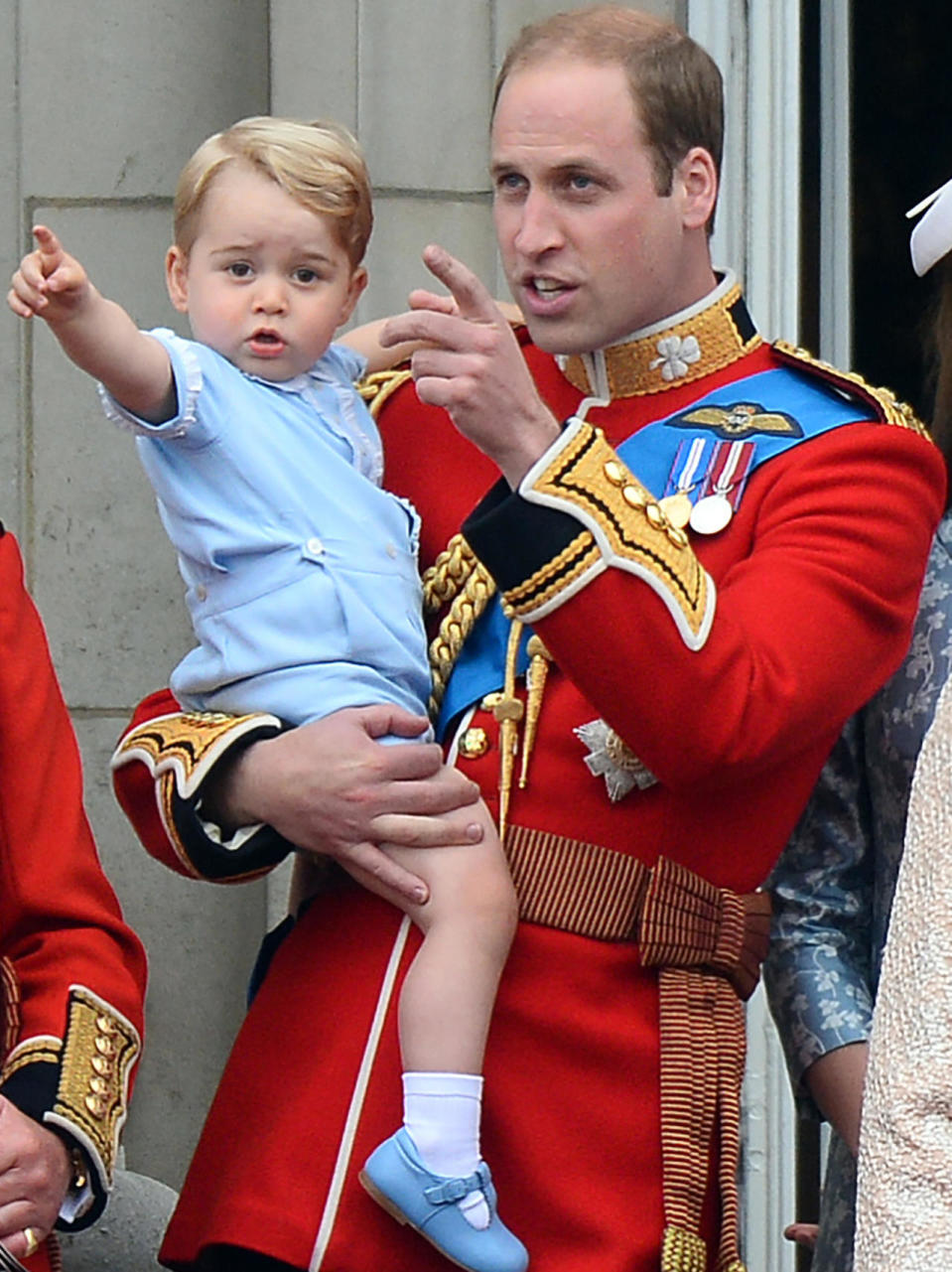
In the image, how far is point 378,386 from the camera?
3.27 m

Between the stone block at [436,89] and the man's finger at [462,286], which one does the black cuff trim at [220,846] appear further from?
the stone block at [436,89]

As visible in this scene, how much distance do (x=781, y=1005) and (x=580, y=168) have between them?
92 cm

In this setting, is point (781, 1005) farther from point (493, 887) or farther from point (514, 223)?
point (514, 223)

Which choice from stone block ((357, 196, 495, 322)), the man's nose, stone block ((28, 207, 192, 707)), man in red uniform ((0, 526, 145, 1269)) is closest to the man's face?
the man's nose

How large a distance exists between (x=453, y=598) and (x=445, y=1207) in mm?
661

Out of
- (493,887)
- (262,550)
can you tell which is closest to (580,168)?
Answer: (262,550)

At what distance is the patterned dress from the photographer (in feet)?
10.1

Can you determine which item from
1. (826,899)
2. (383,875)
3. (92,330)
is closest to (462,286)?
(92,330)

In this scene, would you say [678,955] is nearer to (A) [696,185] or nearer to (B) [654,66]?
(A) [696,185]

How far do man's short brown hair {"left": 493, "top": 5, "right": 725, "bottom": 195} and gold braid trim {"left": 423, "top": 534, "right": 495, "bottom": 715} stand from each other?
429 mm

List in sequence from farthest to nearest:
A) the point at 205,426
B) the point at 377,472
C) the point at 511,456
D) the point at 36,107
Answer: the point at 36,107
the point at 377,472
the point at 205,426
the point at 511,456

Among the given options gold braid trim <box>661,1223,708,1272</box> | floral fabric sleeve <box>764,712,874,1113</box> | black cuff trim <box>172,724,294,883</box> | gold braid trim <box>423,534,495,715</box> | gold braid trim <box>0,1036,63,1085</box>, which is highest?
gold braid trim <box>423,534,495,715</box>

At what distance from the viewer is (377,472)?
124 inches

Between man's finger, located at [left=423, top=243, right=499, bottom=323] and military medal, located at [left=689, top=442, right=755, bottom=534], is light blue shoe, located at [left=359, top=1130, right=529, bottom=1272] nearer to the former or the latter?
military medal, located at [left=689, top=442, right=755, bottom=534]
